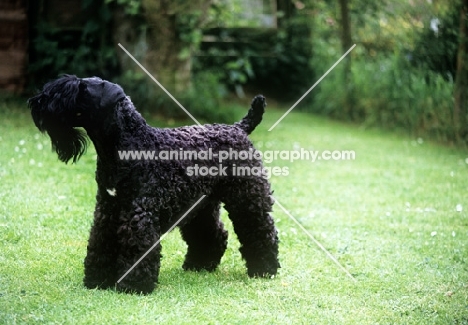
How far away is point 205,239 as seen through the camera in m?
5.19

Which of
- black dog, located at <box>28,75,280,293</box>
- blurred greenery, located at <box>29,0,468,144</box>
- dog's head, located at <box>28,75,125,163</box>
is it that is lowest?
blurred greenery, located at <box>29,0,468,144</box>

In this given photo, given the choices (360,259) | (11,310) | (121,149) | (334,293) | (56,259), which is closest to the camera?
(11,310)

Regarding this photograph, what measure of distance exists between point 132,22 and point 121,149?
278 inches

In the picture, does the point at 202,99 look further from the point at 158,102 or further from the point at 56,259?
the point at 56,259

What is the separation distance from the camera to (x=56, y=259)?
5.16 meters

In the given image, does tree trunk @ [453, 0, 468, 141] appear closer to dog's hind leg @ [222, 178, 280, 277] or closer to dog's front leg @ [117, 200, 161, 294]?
dog's hind leg @ [222, 178, 280, 277]

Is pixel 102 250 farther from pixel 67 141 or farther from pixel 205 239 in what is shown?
pixel 205 239

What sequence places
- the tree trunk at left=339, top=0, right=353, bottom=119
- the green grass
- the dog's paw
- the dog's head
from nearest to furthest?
1. the dog's head
2. the green grass
3. the dog's paw
4. the tree trunk at left=339, top=0, right=353, bottom=119

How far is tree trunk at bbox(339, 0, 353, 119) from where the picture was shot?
1362 centimetres

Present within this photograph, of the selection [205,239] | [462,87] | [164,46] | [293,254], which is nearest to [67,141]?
[205,239]

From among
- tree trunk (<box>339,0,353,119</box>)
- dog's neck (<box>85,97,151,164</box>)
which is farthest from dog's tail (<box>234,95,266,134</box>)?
tree trunk (<box>339,0,353,119</box>)

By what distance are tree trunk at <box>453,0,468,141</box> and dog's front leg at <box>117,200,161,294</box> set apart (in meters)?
7.55

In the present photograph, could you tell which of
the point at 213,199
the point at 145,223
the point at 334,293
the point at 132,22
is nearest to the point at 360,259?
the point at 334,293

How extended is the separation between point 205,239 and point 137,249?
0.89 m
